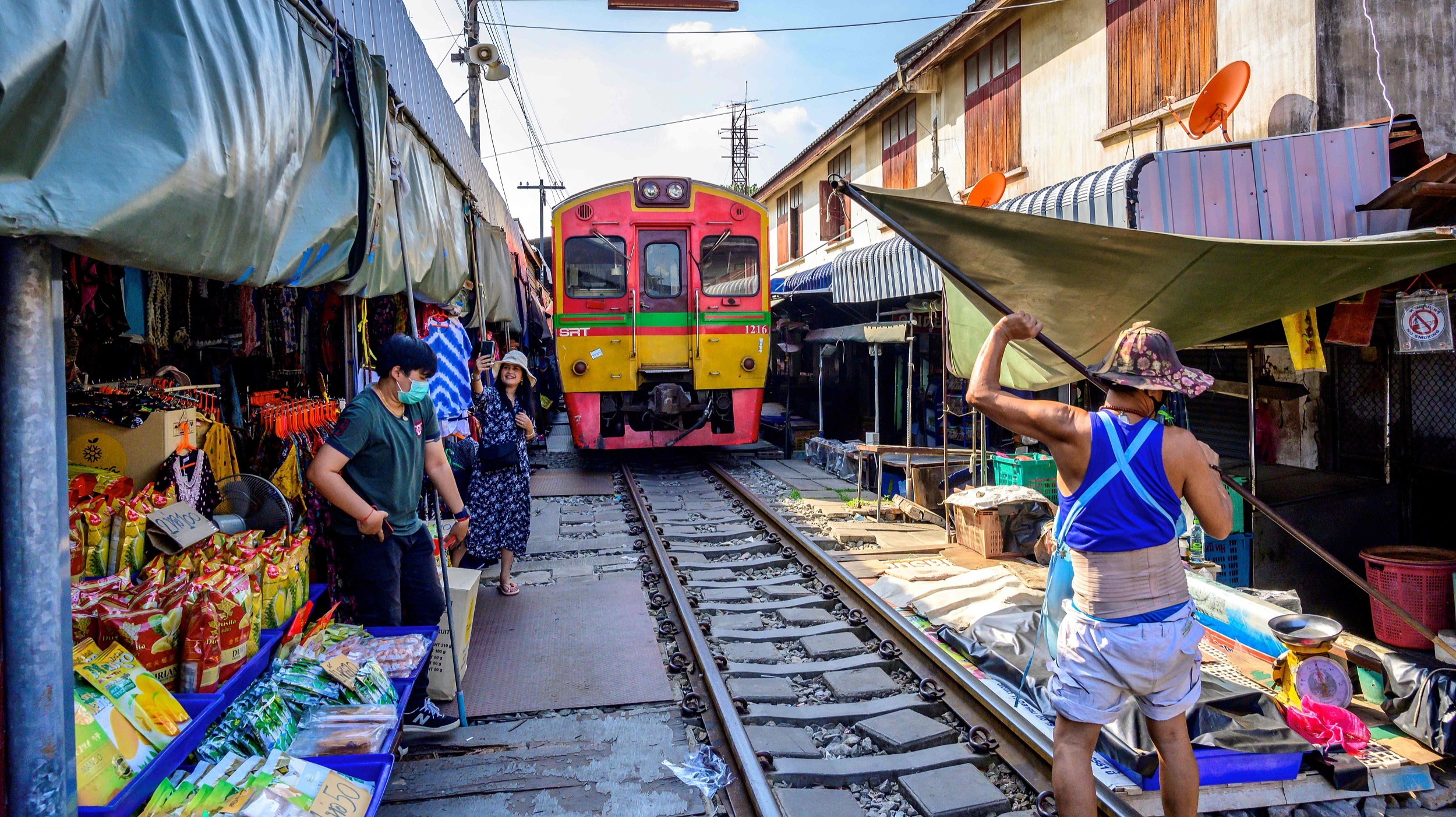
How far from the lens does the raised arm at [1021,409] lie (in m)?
2.63

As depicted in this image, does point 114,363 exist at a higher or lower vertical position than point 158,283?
lower

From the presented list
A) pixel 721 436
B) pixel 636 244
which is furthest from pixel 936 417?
pixel 636 244

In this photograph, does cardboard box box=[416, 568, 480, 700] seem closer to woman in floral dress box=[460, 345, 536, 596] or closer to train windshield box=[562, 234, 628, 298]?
woman in floral dress box=[460, 345, 536, 596]

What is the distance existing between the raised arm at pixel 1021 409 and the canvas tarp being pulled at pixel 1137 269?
740 mm

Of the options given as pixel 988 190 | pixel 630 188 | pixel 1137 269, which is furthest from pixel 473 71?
pixel 1137 269

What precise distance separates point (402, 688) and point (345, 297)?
258 centimetres

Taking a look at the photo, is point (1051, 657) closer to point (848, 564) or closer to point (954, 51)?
point (848, 564)

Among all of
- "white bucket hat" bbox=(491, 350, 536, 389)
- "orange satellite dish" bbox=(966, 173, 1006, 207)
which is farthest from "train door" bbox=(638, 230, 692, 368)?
"white bucket hat" bbox=(491, 350, 536, 389)

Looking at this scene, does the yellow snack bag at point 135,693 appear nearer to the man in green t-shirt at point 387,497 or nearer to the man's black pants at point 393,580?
the man in green t-shirt at point 387,497

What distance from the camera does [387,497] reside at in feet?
12.1

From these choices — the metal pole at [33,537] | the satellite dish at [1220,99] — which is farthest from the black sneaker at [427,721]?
the satellite dish at [1220,99]

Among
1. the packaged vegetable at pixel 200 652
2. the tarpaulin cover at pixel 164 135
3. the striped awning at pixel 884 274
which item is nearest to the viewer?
the tarpaulin cover at pixel 164 135

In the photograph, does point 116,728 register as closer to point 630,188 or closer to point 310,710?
point 310,710

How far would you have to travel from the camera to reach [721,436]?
10.8 metres
